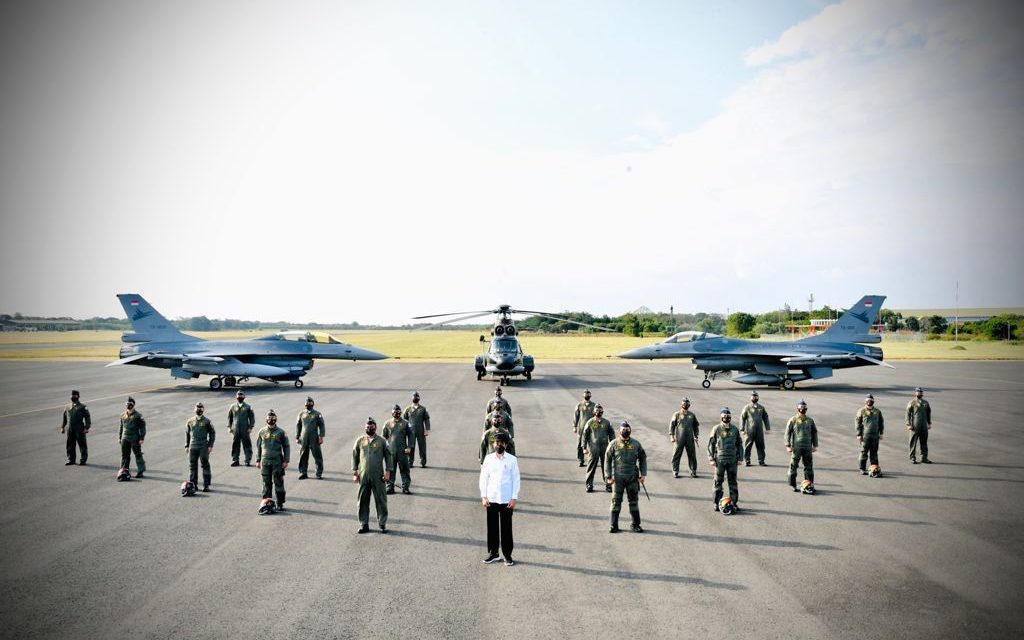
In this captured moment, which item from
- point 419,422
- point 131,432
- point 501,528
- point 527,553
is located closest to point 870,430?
point 527,553

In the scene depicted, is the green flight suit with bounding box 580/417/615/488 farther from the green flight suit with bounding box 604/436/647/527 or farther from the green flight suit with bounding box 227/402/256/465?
the green flight suit with bounding box 227/402/256/465

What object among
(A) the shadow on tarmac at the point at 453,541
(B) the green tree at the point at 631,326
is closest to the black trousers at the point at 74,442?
(A) the shadow on tarmac at the point at 453,541

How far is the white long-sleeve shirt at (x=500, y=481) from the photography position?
287 inches

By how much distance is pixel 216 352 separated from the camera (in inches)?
1099

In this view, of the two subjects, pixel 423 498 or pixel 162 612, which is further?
pixel 423 498

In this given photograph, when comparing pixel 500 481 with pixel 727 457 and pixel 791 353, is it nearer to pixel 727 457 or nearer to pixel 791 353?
pixel 727 457

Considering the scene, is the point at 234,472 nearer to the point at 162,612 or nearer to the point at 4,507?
the point at 4,507

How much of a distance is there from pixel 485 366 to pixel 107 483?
68.1 feet

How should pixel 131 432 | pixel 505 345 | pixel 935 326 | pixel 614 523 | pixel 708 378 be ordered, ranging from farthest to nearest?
pixel 935 326
pixel 505 345
pixel 708 378
pixel 131 432
pixel 614 523

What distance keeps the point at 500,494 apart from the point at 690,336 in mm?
23742

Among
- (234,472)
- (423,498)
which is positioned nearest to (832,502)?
(423,498)

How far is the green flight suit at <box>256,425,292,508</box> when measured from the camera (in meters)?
9.53

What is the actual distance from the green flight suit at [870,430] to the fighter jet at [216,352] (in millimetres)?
24132

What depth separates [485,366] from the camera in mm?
31062
